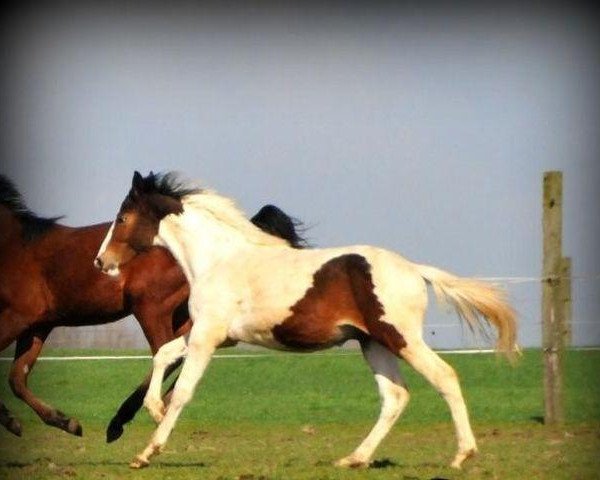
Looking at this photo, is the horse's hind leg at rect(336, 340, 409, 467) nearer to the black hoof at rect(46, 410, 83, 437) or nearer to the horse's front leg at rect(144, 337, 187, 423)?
the horse's front leg at rect(144, 337, 187, 423)

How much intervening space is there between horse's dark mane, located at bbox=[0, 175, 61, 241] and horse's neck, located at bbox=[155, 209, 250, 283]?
2.32 meters

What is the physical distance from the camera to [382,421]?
797 cm

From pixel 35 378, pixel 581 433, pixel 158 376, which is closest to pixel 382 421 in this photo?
pixel 158 376

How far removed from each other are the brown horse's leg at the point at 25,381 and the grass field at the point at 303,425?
173mm

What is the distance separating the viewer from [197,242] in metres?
8.73

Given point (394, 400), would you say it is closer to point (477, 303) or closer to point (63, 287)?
point (477, 303)

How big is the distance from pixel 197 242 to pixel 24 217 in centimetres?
283

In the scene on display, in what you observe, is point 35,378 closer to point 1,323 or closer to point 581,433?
point 1,323

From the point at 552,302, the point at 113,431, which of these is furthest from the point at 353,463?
the point at 552,302

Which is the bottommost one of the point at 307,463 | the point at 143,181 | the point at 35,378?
the point at 35,378

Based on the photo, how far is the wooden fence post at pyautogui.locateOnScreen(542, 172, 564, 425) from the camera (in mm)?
12148

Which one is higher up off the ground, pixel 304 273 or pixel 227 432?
pixel 304 273

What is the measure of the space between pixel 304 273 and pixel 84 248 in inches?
132

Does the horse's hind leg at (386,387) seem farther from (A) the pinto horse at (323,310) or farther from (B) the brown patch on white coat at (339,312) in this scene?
(B) the brown patch on white coat at (339,312)
